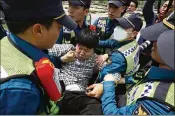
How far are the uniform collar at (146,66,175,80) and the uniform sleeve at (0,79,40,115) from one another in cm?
76

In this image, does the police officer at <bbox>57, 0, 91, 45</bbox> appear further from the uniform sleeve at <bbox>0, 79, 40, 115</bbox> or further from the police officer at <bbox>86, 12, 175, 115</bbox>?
the uniform sleeve at <bbox>0, 79, 40, 115</bbox>

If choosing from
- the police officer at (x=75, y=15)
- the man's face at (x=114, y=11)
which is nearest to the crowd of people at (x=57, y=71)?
the police officer at (x=75, y=15)

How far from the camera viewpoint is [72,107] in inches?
80.9

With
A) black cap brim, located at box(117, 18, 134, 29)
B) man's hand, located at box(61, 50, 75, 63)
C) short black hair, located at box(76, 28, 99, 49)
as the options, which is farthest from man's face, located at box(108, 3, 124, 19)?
man's hand, located at box(61, 50, 75, 63)

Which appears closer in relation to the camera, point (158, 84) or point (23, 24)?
point (23, 24)

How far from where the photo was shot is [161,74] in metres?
1.51

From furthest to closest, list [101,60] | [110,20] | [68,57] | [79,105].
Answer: [110,20] < [101,60] < [68,57] < [79,105]

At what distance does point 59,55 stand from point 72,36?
1.63 ft

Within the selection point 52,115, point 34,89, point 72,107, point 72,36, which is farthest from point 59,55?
point 34,89

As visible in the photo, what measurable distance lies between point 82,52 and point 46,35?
1.29 metres

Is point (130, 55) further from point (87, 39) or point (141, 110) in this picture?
point (141, 110)

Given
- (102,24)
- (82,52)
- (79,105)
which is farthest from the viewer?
(102,24)

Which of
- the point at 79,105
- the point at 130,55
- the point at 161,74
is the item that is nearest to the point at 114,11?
the point at 130,55

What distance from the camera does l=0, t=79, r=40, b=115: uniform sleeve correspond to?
108cm
